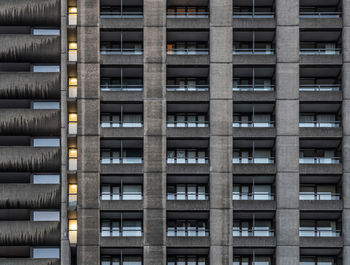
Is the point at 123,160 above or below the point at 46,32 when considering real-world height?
below

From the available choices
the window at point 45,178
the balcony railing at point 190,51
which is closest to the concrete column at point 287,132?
the balcony railing at point 190,51

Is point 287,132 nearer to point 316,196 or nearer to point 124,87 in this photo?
point 316,196

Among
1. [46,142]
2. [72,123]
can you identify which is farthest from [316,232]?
[46,142]

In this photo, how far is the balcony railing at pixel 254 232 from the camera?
35469 millimetres

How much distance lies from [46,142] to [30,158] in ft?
6.21

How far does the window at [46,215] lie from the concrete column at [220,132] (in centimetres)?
1183

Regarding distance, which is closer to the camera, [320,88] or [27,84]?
[27,84]

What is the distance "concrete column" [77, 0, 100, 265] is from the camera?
113 feet

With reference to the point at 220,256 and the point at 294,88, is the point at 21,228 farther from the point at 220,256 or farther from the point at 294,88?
the point at 294,88

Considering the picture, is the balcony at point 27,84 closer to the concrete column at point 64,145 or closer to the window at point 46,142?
the concrete column at point 64,145

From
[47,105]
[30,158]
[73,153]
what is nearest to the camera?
[30,158]

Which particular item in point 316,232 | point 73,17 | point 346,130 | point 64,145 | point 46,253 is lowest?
point 46,253

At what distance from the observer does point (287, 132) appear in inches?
1398

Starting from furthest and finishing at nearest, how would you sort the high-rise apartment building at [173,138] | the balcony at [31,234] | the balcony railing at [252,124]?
the balcony railing at [252,124]
the balcony at [31,234]
the high-rise apartment building at [173,138]
